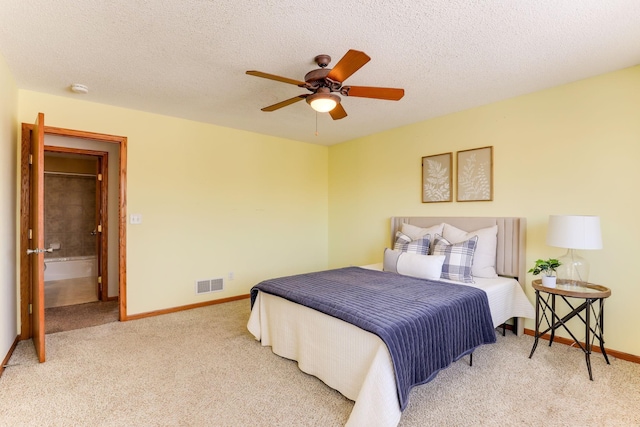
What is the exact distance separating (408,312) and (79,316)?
12.4 ft

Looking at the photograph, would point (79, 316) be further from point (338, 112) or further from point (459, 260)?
point (459, 260)

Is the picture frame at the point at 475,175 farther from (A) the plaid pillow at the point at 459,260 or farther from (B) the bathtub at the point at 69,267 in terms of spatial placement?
(B) the bathtub at the point at 69,267

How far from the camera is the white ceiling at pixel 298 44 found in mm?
1838

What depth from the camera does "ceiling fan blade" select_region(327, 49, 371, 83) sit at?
1.80m

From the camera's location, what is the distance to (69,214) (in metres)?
6.12

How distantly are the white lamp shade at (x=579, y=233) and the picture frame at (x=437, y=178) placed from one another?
1292mm

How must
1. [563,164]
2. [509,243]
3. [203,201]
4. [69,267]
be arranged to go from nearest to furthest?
1. [563,164]
2. [509,243]
3. [203,201]
4. [69,267]

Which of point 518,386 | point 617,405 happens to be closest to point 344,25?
point 518,386

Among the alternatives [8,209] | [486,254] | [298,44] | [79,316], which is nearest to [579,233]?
[486,254]

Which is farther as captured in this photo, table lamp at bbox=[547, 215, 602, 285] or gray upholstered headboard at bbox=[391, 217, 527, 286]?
gray upholstered headboard at bbox=[391, 217, 527, 286]

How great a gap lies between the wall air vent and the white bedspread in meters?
1.46

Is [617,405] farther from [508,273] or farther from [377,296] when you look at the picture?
[377,296]

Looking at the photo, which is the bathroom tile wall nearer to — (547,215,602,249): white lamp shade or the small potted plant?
the small potted plant

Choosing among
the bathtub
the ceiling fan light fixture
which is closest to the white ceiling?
the ceiling fan light fixture
